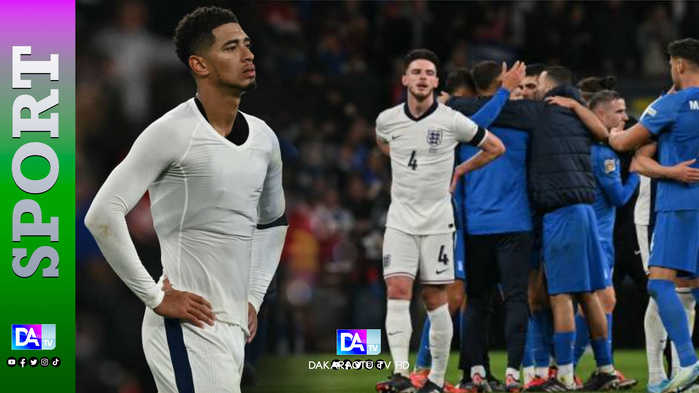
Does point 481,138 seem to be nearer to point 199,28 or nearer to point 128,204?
point 199,28

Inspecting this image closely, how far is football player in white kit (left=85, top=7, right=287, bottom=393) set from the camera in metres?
3.70

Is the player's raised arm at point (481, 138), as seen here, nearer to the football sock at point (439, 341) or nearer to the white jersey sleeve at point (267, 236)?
the football sock at point (439, 341)

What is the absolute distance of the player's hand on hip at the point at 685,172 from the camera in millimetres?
6688

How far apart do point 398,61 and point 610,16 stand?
2.62 m

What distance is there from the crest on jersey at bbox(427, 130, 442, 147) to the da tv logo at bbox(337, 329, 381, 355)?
2820mm

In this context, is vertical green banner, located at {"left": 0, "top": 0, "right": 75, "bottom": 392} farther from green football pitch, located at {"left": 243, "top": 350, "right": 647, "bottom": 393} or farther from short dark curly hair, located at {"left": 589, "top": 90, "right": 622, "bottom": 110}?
short dark curly hair, located at {"left": 589, "top": 90, "right": 622, "bottom": 110}

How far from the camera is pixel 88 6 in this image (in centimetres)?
1015

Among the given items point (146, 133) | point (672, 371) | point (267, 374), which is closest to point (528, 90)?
point (672, 371)

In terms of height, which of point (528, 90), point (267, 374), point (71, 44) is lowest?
point (267, 374)

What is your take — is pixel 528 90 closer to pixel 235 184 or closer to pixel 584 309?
pixel 584 309

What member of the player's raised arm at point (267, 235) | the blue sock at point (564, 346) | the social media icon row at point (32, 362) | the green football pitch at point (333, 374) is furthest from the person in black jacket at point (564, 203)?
the player's raised arm at point (267, 235)

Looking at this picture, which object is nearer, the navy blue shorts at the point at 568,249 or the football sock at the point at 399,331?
the football sock at the point at 399,331

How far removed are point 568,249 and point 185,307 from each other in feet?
14.2
